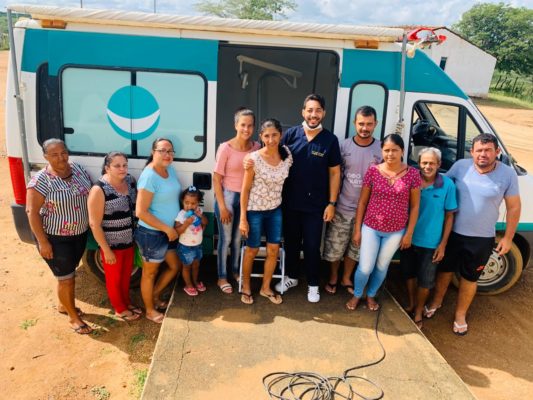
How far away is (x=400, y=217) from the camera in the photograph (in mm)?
3379

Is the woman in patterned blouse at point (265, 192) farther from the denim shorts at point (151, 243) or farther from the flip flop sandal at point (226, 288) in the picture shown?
the denim shorts at point (151, 243)

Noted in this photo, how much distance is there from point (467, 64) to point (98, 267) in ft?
93.9

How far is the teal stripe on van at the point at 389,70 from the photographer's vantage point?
3.73m

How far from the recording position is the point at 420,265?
3820 millimetres

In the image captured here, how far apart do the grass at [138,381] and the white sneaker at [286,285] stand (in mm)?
1348

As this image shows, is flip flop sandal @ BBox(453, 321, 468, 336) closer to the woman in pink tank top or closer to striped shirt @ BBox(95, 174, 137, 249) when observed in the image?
the woman in pink tank top

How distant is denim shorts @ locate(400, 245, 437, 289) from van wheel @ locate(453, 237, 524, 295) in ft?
3.12

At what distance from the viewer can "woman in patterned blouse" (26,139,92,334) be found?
10.4 ft

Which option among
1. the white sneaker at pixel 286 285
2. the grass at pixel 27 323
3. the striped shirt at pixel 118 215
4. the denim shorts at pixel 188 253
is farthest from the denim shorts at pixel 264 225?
the grass at pixel 27 323

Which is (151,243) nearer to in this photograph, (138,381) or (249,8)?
(138,381)

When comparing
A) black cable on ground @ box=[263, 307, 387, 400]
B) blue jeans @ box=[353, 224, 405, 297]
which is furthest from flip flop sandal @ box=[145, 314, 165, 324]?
blue jeans @ box=[353, 224, 405, 297]

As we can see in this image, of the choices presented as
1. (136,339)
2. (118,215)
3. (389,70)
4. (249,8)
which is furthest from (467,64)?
(136,339)

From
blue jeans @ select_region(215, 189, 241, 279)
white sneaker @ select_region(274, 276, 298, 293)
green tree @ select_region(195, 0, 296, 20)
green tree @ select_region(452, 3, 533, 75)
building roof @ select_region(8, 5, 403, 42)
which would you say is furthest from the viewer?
green tree @ select_region(452, 3, 533, 75)

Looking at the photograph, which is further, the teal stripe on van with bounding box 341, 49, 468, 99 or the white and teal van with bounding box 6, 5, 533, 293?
the teal stripe on van with bounding box 341, 49, 468, 99
